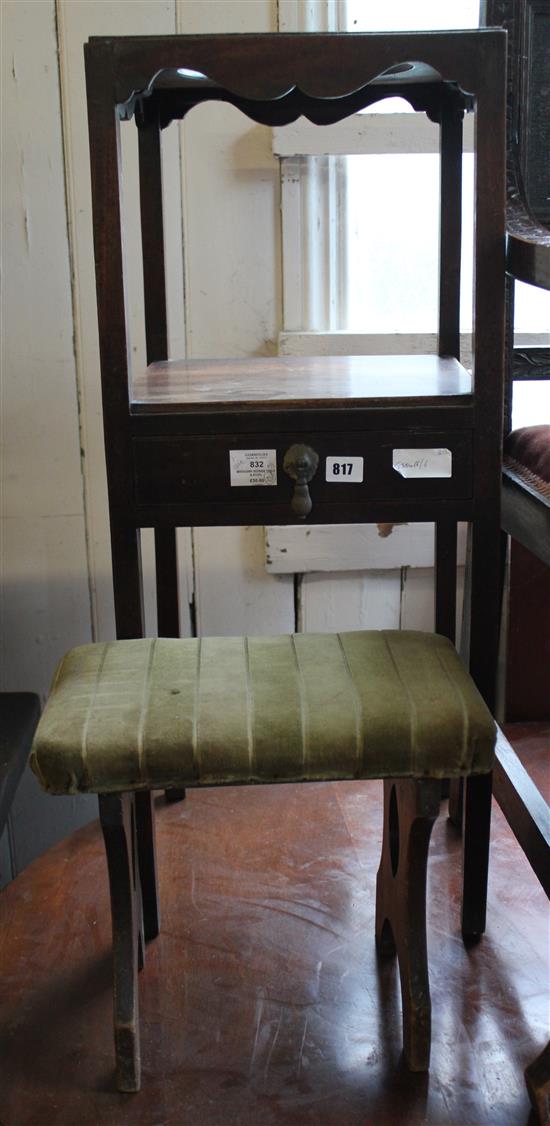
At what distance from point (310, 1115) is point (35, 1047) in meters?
0.27

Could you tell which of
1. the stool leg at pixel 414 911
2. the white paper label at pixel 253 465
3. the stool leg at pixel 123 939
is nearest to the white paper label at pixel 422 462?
the white paper label at pixel 253 465

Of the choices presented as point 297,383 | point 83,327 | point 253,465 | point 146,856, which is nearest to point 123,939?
point 146,856

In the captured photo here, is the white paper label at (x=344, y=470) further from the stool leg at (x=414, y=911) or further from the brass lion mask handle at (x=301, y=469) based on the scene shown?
the stool leg at (x=414, y=911)

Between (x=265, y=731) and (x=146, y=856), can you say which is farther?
(x=146, y=856)

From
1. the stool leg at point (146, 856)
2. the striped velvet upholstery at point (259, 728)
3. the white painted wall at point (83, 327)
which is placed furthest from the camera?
the white painted wall at point (83, 327)

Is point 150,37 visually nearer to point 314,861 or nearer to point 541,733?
point 314,861

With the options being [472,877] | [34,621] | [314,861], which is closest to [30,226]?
[34,621]

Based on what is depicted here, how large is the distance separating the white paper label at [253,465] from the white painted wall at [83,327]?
2.08ft

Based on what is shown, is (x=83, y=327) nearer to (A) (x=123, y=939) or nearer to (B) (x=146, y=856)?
(B) (x=146, y=856)

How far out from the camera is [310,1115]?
97cm

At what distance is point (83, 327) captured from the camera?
164 cm

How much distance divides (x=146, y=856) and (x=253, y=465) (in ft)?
1.41

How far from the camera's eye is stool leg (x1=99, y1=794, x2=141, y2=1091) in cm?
98

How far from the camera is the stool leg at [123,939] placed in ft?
3.22
